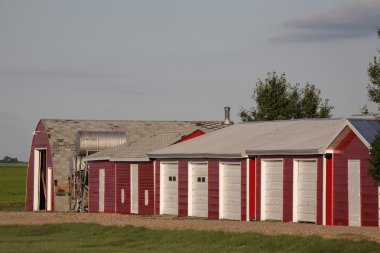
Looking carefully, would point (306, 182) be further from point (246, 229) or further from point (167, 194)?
point (167, 194)

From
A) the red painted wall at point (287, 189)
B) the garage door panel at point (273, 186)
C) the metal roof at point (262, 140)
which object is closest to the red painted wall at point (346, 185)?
the metal roof at point (262, 140)

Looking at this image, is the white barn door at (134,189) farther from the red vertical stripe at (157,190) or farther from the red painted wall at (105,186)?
the red vertical stripe at (157,190)

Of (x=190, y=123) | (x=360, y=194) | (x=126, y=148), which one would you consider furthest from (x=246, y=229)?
(x=190, y=123)

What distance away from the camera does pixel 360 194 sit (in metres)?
39.0

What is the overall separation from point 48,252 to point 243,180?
15.7 meters

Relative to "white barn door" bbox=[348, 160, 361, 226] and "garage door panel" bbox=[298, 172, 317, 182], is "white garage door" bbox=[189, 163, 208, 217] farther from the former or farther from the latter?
"white barn door" bbox=[348, 160, 361, 226]

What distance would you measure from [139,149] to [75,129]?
1380 cm

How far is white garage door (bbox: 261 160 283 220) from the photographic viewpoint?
42.7 m

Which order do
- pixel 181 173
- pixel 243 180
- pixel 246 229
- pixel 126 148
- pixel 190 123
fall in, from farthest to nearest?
pixel 190 123 < pixel 126 148 < pixel 181 173 < pixel 243 180 < pixel 246 229

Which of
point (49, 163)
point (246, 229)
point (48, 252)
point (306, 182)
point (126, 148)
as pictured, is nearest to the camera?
point (48, 252)

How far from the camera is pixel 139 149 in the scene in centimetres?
5441

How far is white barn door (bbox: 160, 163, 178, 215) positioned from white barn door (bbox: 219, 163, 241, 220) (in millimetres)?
3900

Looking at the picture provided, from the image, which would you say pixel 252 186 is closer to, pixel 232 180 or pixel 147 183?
pixel 232 180

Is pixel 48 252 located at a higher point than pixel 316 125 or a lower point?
lower
